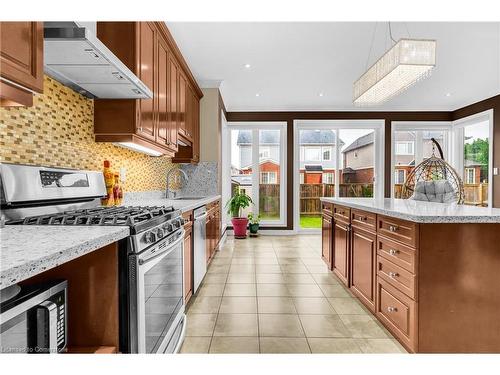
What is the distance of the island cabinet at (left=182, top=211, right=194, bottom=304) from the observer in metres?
2.54

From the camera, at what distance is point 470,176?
6387 mm

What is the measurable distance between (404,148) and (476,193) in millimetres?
1631

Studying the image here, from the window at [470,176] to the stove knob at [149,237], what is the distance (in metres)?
6.99

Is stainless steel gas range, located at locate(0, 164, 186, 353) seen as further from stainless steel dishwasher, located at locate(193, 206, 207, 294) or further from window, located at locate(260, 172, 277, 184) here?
window, located at locate(260, 172, 277, 184)

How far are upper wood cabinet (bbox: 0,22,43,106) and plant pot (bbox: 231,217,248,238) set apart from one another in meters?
4.83

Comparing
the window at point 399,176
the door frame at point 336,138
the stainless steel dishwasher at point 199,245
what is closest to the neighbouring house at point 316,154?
the door frame at point 336,138

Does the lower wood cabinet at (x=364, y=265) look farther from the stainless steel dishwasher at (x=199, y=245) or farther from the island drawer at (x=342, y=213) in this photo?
the stainless steel dishwasher at (x=199, y=245)

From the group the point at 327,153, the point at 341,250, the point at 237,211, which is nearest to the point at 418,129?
the point at 327,153

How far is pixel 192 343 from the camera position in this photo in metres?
2.06

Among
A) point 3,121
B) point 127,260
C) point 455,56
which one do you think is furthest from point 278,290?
point 455,56

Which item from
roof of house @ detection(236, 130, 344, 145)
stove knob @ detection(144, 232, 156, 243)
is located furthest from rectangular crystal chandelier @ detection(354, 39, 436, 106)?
roof of house @ detection(236, 130, 344, 145)

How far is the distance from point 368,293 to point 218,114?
358cm

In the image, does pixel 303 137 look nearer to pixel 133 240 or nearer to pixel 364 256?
pixel 364 256
